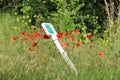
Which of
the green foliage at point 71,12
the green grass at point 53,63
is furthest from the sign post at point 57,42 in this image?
the green foliage at point 71,12

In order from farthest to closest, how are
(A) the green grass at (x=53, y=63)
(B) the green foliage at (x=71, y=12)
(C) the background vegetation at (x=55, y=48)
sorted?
1. (B) the green foliage at (x=71, y=12)
2. (C) the background vegetation at (x=55, y=48)
3. (A) the green grass at (x=53, y=63)

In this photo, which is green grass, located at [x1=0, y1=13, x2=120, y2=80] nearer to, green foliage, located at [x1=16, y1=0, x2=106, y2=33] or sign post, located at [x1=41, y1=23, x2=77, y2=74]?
sign post, located at [x1=41, y1=23, x2=77, y2=74]

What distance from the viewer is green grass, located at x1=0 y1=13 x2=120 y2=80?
4.33m

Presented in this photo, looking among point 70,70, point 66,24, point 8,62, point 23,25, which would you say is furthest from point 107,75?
point 23,25

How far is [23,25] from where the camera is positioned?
8.26 meters

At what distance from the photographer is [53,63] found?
15.8 ft

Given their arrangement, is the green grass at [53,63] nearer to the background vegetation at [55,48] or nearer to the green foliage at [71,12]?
the background vegetation at [55,48]

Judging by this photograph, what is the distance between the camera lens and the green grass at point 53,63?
433 cm

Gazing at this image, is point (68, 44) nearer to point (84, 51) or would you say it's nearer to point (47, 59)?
point (84, 51)

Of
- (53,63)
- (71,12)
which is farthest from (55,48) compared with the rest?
(71,12)

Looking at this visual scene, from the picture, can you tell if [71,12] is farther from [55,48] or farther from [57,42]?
[57,42]

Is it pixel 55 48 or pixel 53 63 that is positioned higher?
pixel 53 63

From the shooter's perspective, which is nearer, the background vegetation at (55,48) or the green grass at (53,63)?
the green grass at (53,63)

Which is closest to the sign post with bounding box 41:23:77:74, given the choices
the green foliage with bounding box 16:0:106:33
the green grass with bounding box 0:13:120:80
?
the green grass with bounding box 0:13:120:80
